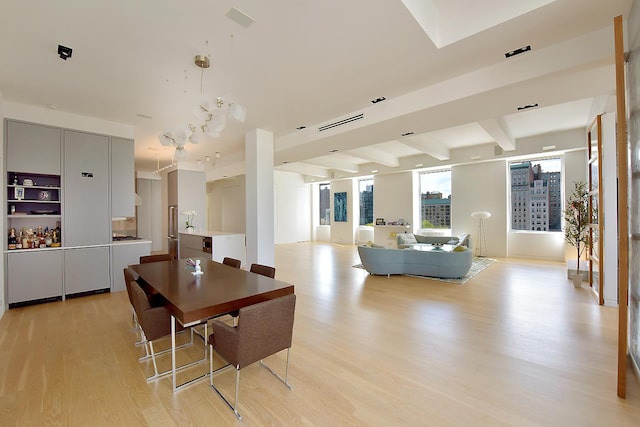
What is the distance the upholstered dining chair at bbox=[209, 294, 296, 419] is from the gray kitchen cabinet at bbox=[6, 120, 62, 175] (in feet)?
15.1

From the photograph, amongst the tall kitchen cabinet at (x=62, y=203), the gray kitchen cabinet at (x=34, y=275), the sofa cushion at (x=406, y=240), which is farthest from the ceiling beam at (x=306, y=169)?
the gray kitchen cabinet at (x=34, y=275)

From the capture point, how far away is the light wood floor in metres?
1.96

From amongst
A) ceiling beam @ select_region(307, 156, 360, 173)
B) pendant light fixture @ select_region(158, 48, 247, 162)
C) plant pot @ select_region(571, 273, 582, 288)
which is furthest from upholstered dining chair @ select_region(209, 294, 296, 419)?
ceiling beam @ select_region(307, 156, 360, 173)

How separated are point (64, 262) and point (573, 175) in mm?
11457

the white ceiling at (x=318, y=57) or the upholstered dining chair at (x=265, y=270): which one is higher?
the white ceiling at (x=318, y=57)

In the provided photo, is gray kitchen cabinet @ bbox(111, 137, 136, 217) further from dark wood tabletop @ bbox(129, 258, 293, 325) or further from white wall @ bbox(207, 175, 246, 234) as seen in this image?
white wall @ bbox(207, 175, 246, 234)

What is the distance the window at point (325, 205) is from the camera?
1376 cm

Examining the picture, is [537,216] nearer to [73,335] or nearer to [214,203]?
[73,335]

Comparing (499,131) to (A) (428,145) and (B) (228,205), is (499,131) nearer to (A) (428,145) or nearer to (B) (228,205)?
(A) (428,145)

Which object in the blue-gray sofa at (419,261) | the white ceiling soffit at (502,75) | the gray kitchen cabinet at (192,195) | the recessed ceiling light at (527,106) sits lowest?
the blue-gray sofa at (419,261)

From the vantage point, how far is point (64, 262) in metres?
4.59

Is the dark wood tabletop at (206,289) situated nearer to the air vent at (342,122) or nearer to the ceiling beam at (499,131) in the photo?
the air vent at (342,122)

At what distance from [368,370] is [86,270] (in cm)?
507

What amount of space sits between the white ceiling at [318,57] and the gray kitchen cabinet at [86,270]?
2.39 m
